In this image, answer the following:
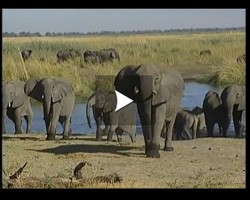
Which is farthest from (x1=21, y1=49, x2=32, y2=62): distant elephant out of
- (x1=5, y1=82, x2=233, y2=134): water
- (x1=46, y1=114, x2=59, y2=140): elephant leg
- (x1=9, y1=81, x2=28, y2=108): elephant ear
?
(x1=46, y1=114, x2=59, y2=140): elephant leg

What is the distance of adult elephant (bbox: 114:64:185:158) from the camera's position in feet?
23.1

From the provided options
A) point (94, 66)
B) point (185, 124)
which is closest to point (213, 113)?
point (185, 124)

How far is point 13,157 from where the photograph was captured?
712 centimetres

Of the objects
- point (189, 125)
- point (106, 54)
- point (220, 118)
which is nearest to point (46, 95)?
point (189, 125)

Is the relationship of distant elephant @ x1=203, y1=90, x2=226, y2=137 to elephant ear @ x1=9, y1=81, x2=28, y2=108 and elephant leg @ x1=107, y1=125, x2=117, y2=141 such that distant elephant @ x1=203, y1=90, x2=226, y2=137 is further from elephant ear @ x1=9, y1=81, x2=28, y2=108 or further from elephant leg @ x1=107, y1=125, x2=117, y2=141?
elephant ear @ x1=9, y1=81, x2=28, y2=108

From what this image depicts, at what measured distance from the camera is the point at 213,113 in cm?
1152

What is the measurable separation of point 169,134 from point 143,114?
97 cm

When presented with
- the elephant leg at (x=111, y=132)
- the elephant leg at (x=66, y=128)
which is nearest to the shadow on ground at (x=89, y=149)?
the elephant leg at (x=111, y=132)

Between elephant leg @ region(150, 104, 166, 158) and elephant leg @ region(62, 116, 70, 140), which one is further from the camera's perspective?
elephant leg @ region(62, 116, 70, 140)

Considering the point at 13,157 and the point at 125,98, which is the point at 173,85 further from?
the point at 13,157

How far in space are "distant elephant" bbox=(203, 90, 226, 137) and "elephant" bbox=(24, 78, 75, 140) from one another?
252 cm

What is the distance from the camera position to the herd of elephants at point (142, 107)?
23.6ft

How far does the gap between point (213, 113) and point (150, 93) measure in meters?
4.65

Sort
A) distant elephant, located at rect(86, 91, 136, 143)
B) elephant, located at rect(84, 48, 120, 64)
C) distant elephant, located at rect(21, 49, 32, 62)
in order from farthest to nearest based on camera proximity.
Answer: elephant, located at rect(84, 48, 120, 64)
distant elephant, located at rect(21, 49, 32, 62)
distant elephant, located at rect(86, 91, 136, 143)
